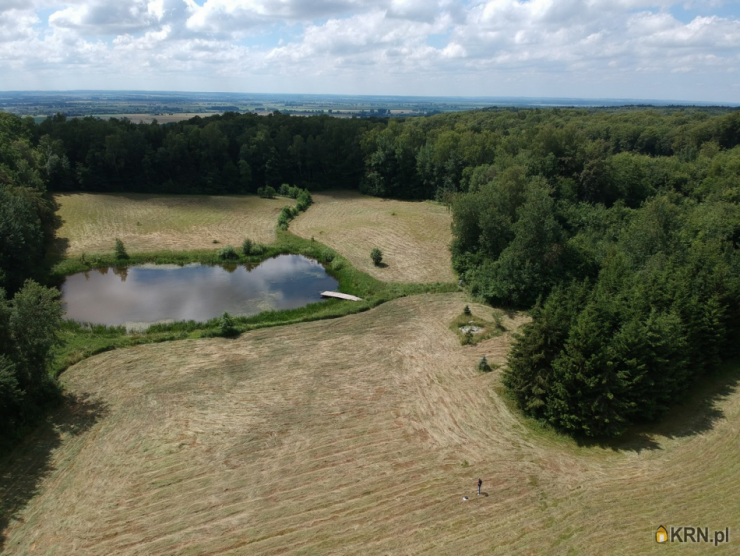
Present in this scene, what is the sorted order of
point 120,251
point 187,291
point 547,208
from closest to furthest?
point 547,208 < point 187,291 < point 120,251

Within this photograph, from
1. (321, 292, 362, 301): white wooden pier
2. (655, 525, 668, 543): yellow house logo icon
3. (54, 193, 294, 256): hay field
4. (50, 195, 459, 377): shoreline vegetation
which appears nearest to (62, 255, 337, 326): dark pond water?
(321, 292, 362, 301): white wooden pier

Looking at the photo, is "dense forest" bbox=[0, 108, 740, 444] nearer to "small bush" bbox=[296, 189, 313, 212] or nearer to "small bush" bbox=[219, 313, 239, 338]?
"small bush" bbox=[296, 189, 313, 212]

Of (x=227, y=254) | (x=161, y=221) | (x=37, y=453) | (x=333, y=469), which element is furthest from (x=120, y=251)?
(x=333, y=469)

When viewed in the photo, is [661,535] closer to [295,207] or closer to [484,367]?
[484,367]

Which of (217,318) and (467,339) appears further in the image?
(217,318)

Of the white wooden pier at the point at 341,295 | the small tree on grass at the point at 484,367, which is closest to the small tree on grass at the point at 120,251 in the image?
the white wooden pier at the point at 341,295

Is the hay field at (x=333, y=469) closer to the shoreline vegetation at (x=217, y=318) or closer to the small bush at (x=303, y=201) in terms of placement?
the shoreline vegetation at (x=217, y=318)
